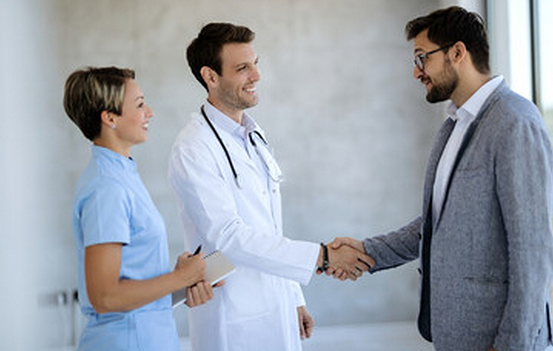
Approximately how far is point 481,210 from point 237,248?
2.79 ft

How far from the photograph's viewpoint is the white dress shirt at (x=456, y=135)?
1.67 m

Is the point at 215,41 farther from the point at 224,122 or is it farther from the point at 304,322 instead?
the point at 304,322

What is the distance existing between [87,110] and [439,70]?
1.04 meters

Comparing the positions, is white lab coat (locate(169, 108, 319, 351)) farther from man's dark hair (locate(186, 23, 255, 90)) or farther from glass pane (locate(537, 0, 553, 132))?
glass pane (locate(537, 0, 553, 132))

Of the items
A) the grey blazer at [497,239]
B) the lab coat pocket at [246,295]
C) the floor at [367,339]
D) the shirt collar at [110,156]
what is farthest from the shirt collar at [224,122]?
the floor at [367,339]

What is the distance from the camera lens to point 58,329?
12.5ft

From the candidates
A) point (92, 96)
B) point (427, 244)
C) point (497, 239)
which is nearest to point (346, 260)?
point (427, 244)

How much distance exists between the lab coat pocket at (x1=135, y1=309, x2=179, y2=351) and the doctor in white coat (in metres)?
0.50

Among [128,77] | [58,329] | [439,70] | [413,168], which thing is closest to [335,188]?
[413,168]

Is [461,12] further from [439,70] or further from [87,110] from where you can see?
[87,110]

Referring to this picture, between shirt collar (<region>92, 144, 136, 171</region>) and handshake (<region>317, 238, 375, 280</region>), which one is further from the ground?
shirt collar (<region>92, 144, 136, 171</region>)

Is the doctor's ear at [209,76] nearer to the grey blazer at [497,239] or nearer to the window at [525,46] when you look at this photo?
the grey blazer at [497,239]

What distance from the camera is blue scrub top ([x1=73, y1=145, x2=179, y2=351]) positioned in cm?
140

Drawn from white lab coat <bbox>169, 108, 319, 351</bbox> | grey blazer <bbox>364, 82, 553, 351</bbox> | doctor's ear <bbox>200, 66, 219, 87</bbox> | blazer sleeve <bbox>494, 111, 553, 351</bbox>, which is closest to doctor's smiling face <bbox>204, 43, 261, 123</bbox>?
doctor's ear <bbox>200, 66, 219, 87</bbox>
